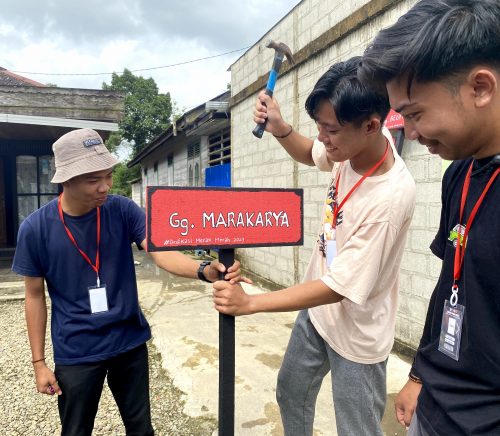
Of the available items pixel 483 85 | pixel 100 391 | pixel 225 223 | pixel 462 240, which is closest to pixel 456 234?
pixel 462 240

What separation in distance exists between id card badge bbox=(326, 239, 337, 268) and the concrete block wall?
186cm

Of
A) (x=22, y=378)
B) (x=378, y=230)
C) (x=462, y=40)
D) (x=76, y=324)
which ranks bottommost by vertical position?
(x=22, y=378)

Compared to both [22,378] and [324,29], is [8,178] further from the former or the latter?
[324,29]

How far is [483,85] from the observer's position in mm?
875

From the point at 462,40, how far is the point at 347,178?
2.59 ft

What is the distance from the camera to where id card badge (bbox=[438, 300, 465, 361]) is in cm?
99

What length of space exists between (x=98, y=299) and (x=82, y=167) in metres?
0.58

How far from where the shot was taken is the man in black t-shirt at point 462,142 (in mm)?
869

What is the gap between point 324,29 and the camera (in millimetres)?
4500

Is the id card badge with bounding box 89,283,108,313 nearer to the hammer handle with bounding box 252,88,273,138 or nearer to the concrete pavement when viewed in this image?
the hammer handle with bounding box 252,88,273,138

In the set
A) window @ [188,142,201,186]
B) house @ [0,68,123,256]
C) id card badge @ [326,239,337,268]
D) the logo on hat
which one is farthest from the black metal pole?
window @ [188,142,201,186]

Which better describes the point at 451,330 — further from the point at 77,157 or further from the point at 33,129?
the point at 33,129

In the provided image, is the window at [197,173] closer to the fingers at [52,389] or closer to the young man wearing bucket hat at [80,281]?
the young man wearing bucket hat at [80,281]

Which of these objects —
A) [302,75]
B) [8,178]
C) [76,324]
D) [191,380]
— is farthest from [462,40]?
[8,178]
